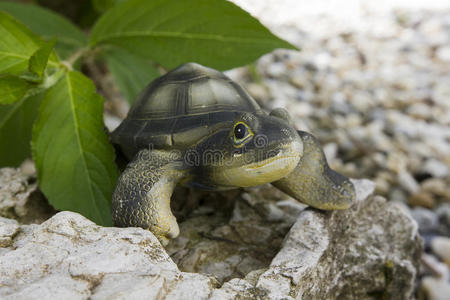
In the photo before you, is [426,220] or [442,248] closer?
[442,248]

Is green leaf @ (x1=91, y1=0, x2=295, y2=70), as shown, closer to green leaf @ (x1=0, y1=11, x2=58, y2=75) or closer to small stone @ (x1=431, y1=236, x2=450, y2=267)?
green leaf @ (x1=0, y1=11, x2=58, y2=75)

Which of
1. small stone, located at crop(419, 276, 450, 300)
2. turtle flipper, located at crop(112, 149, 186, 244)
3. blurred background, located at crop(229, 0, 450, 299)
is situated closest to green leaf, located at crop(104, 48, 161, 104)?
turtle flipper, located at crop(112, 149, 186, 244)

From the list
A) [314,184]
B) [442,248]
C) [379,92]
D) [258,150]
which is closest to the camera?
[258,150]

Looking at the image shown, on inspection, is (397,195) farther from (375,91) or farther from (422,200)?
(375,91)

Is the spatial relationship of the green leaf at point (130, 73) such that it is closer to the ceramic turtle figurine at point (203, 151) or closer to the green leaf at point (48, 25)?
the green leaf at point (48, 25)

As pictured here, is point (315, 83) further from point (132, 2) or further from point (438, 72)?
point (132, 2)

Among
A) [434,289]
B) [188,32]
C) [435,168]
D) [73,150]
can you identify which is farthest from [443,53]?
[73,150]
